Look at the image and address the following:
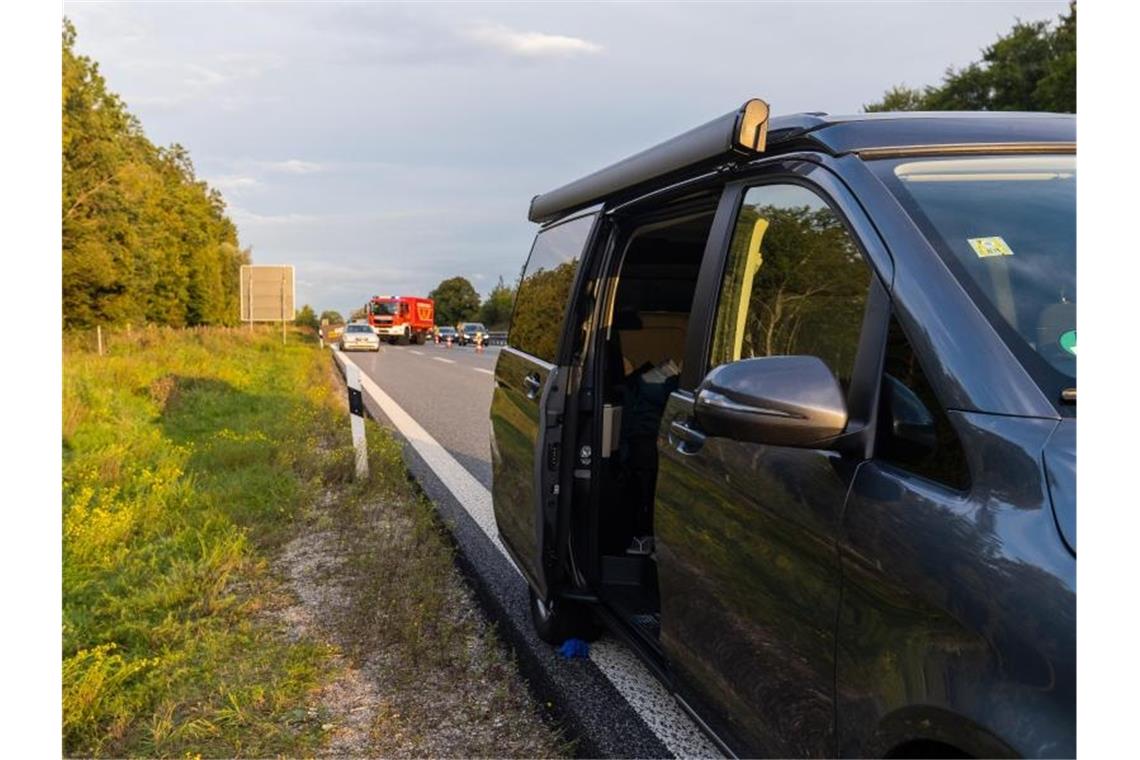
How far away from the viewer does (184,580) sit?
4.98 metres

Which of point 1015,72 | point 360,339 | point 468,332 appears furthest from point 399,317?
point 1015,72

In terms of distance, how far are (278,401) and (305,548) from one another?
9.26 metres

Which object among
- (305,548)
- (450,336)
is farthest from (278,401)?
(450,336)

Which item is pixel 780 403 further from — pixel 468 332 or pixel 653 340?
pixel 468 332

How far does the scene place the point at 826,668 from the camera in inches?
71.6

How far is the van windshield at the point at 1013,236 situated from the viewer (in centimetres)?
168

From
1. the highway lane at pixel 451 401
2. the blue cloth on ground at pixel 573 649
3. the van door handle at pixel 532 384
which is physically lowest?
the blue cloth on ground at pixel 573 649

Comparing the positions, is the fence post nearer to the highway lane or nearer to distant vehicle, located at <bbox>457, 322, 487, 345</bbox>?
the highway lane

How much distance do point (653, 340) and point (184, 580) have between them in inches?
117

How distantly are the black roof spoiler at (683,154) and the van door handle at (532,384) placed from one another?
80 cm

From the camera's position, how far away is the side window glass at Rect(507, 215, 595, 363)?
13.3 ft

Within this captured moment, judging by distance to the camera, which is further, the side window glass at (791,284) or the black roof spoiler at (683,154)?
the black roof spoiler at (683,154)

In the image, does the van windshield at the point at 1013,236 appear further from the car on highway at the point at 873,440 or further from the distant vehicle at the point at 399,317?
the distant vehicle at the point at 399,317

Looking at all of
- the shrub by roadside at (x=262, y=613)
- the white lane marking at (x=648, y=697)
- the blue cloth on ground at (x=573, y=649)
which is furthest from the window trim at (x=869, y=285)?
the blue cloth on ground at (x=573, y=649)
